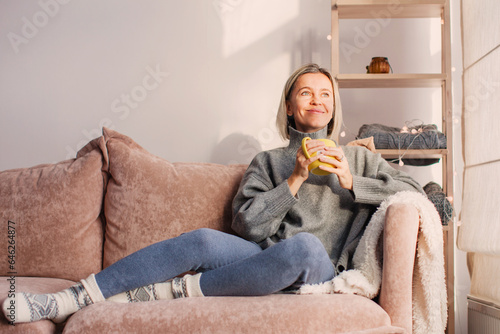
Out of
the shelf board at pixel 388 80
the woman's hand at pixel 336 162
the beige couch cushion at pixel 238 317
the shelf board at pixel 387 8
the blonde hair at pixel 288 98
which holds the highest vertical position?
the shelf board at pixel 387 8

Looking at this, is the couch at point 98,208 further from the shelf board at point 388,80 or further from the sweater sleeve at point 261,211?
the shelf board at point 388,80

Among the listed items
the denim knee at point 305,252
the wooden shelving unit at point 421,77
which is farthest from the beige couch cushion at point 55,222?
the wooden shelving unit at point 421,77

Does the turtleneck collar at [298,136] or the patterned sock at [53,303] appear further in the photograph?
the turtleneck collar at [298,136]

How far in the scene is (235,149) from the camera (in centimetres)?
242

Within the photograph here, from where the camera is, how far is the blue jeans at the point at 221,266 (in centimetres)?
119

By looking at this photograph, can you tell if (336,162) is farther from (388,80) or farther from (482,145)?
(388,80)

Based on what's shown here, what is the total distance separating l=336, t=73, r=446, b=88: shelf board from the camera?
2082mm

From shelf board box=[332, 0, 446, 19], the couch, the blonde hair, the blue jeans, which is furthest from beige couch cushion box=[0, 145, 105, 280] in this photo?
shelf board box=[332, 0, 446, 19]

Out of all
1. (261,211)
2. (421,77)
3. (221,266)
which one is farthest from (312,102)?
(221,266)

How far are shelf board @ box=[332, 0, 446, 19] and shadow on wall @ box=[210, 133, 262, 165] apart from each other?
29.6 inches

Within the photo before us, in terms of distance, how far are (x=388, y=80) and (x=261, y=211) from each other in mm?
1003

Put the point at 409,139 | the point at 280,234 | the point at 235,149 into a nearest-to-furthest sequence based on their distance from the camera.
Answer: the point at 280,234 < the point at 409,139 < the point at 235,149

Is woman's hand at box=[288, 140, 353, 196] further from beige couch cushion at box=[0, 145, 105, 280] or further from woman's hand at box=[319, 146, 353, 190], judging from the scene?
beige couch cushion at box=[0, 145, 105, 280]

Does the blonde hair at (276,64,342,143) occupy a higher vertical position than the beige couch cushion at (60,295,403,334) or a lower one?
higher
